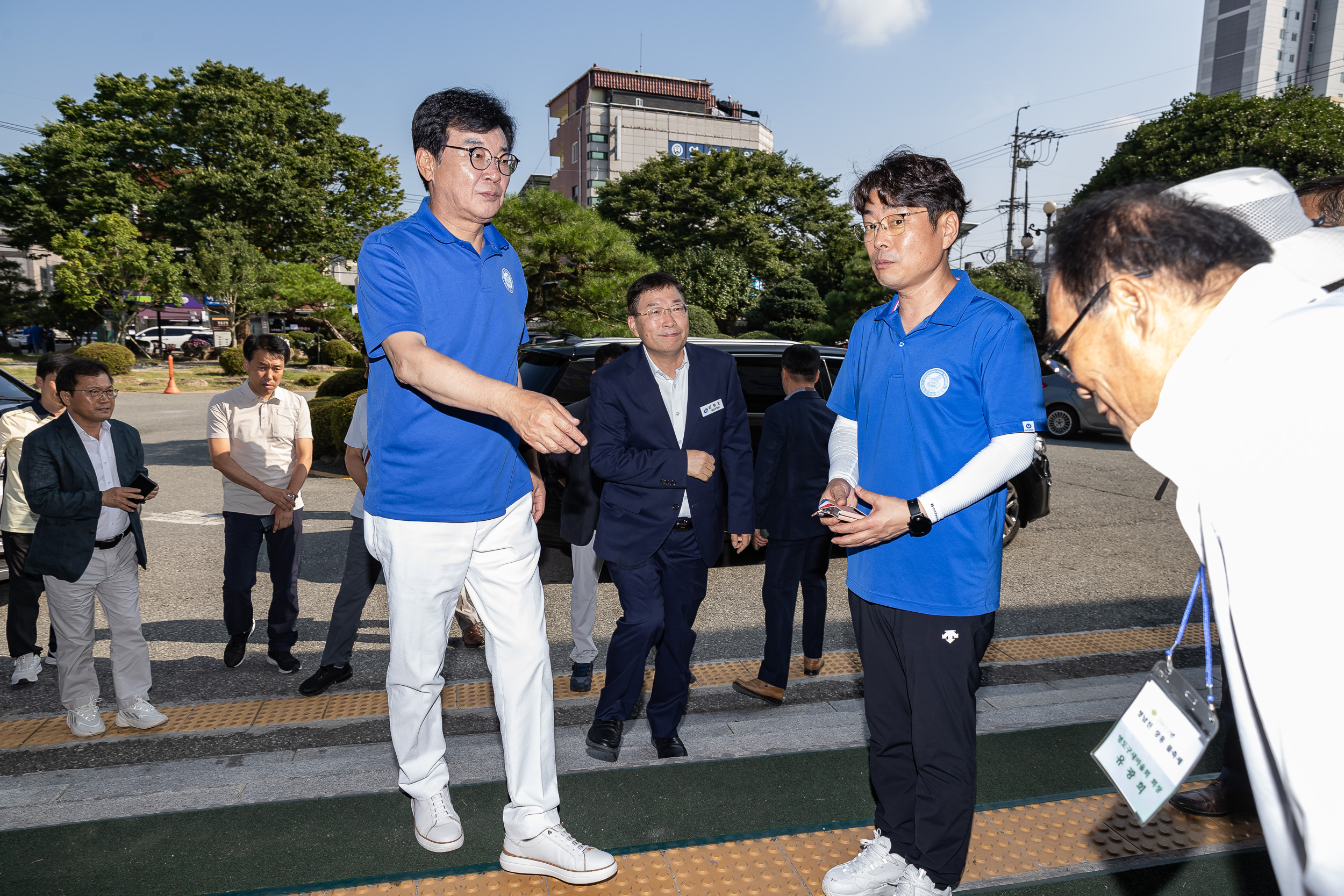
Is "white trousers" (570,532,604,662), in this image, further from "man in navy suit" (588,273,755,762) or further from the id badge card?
the id badge card

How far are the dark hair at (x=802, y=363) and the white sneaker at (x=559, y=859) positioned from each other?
8.68ft

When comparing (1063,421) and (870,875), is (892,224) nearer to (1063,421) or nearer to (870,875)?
(870,875)

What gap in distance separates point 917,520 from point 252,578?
3.93m

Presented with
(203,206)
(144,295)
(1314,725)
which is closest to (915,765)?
(1314,725)

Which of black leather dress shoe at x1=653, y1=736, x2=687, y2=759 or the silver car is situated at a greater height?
the silver car

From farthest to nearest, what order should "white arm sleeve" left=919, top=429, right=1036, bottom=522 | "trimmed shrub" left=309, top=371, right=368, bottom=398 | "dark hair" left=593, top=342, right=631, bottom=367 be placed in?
"trimmed shrub" left=309, top=371, right=368, bottom=398
"dark hair" left=593, top=342, right=631, bottom=367
"white arm sleeve" left=919, top=429, right=1036, bottom=522

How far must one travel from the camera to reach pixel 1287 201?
1243 mm

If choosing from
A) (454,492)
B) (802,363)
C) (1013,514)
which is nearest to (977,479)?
(454,492)

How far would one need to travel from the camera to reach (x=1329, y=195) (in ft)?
9.66

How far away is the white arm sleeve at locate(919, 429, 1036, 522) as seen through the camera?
225 cm

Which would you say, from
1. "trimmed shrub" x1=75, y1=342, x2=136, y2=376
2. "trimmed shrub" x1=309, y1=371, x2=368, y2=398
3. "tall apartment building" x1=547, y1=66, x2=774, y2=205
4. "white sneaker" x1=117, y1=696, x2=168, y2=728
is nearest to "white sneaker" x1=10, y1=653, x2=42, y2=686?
"white sneaker" x1=117, y1=696, x2=168, y2=728

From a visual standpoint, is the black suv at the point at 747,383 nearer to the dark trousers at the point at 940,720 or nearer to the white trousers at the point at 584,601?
the white trousers at the point at 584,601

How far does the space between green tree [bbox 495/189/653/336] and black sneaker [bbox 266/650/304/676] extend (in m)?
8.93

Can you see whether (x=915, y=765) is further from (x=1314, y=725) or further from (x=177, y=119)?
(x=177, y=119)
